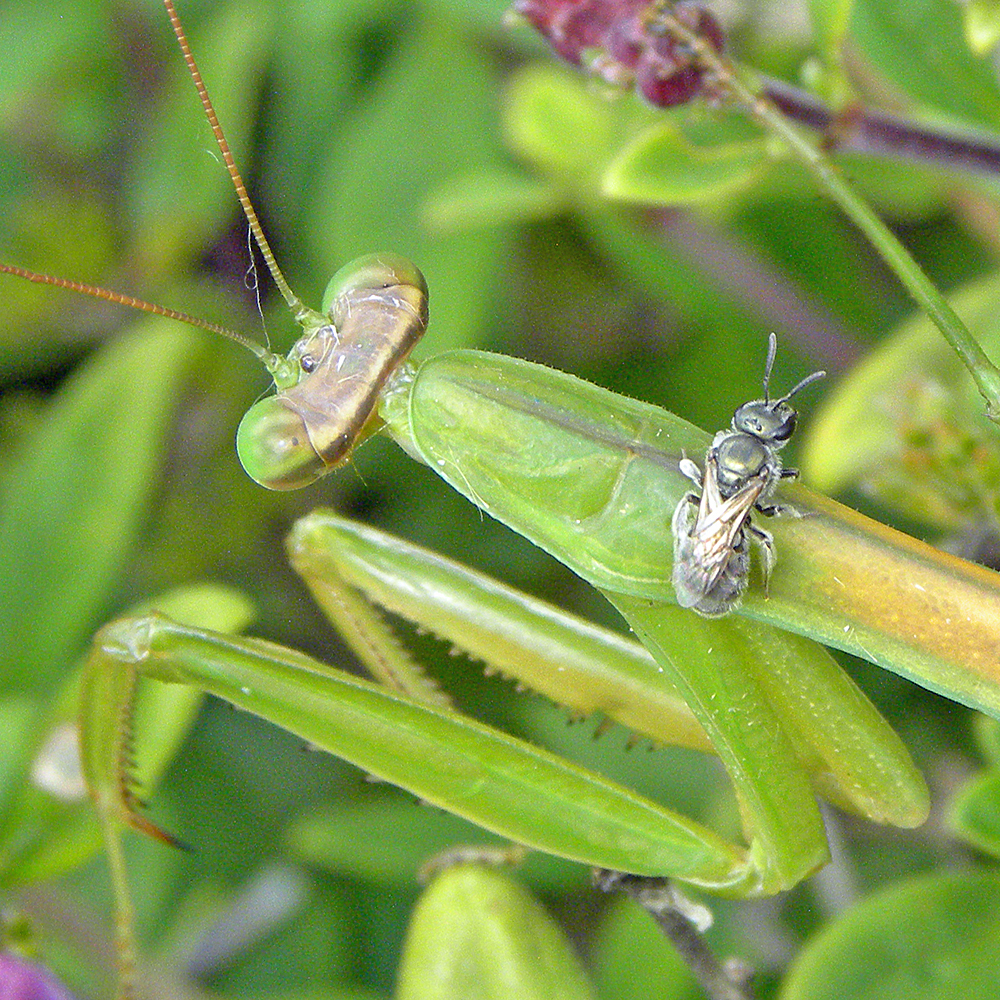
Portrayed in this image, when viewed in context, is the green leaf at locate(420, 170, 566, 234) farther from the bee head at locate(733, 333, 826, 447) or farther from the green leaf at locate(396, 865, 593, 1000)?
the green leaf at locate(396, 865, 593, 1000)

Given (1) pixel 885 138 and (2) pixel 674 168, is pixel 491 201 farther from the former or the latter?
(1) pixel 885 138

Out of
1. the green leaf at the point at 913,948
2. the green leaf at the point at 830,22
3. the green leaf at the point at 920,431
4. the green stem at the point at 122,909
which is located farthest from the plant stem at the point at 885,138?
the green stem at the point at 122,909

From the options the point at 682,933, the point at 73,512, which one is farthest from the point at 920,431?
the point at 73,512

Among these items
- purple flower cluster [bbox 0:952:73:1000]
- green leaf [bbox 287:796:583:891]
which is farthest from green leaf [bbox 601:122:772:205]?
purple flower cluster [bbox 0:952:73:1000]

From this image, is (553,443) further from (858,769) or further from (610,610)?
(610,610)

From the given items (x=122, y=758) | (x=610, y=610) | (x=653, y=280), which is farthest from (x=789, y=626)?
(x=653, y=280)

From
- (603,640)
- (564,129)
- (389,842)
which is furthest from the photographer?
(564,129)
